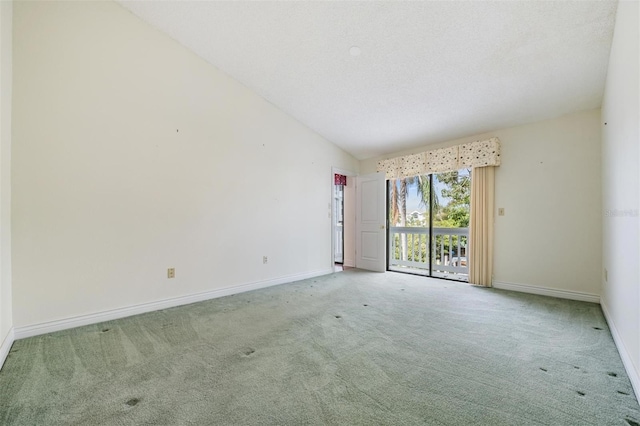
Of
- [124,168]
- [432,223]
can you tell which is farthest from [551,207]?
[124,168]

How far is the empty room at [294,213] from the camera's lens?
1.64 meters

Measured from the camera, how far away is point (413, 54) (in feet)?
9.25

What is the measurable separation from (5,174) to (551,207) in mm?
5751

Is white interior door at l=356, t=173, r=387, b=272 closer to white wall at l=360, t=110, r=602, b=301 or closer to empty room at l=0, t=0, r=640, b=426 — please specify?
empty room at l=0, t=0, r=640, b=426

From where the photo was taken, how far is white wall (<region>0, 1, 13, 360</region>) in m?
2.07

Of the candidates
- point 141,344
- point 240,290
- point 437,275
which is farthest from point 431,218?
point 141,344

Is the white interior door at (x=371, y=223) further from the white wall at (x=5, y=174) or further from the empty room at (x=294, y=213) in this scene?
the white wall at (x=5, y=174)

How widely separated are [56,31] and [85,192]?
58.6 inches

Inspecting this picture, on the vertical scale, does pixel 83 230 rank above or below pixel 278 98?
below

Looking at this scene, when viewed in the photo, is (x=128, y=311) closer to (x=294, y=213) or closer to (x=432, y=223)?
(x=294, y=213)

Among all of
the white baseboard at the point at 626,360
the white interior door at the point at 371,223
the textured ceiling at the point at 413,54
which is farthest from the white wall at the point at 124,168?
the white baseboard at the point at 626,360

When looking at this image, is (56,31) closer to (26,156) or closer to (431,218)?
(26,156)

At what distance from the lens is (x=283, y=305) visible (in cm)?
324

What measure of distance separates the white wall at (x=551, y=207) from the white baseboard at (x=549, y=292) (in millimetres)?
10
